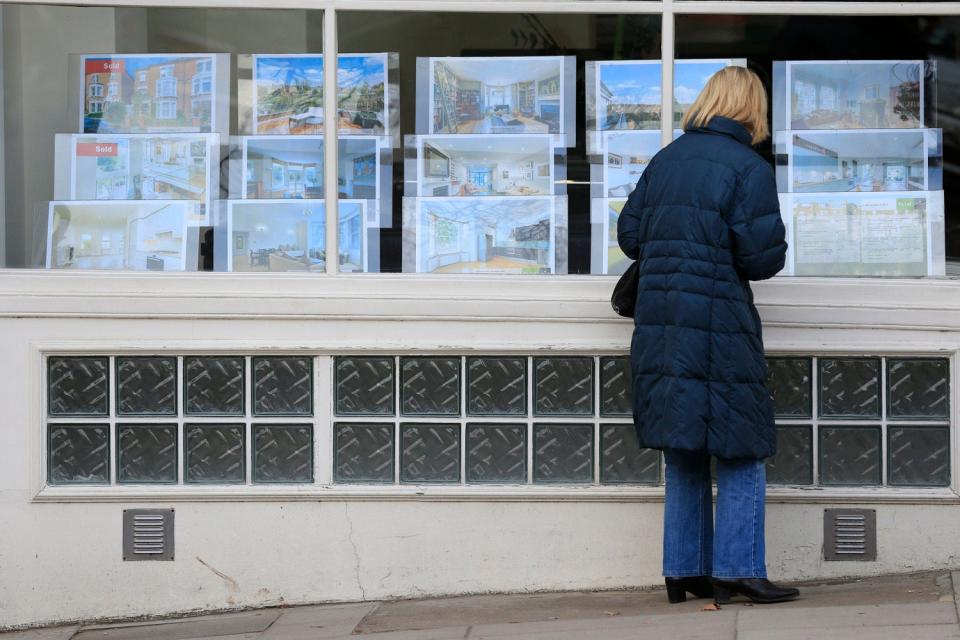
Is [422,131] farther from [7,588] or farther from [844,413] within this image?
[7,588]

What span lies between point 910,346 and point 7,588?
3.73 metres

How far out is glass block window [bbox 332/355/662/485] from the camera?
592 cm

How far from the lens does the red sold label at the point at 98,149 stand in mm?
6109

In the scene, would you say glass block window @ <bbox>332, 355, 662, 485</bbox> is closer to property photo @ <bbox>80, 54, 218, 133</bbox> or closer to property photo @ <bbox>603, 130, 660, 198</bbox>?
property photo @ <bbox>603, 130, 660, 198</bbox>

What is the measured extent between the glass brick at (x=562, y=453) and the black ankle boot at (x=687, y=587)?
0.59m

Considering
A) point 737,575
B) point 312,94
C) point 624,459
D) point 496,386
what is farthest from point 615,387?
point 312,94

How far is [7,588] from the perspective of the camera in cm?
593

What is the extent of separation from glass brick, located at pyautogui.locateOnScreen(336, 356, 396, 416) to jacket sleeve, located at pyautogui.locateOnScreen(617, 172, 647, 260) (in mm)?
1095

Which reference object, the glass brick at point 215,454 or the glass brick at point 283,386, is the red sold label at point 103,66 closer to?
the glass brick at point 283,386

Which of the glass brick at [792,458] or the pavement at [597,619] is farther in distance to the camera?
the glass brick at [792,458]

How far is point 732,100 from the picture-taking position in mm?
5348

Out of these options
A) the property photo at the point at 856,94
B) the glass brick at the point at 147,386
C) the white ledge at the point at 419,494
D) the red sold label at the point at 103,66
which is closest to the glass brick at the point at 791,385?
the white ledge at the point at 419,494

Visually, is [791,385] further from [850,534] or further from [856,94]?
[856,94]

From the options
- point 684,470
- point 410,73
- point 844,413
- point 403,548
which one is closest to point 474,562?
point 403,548
